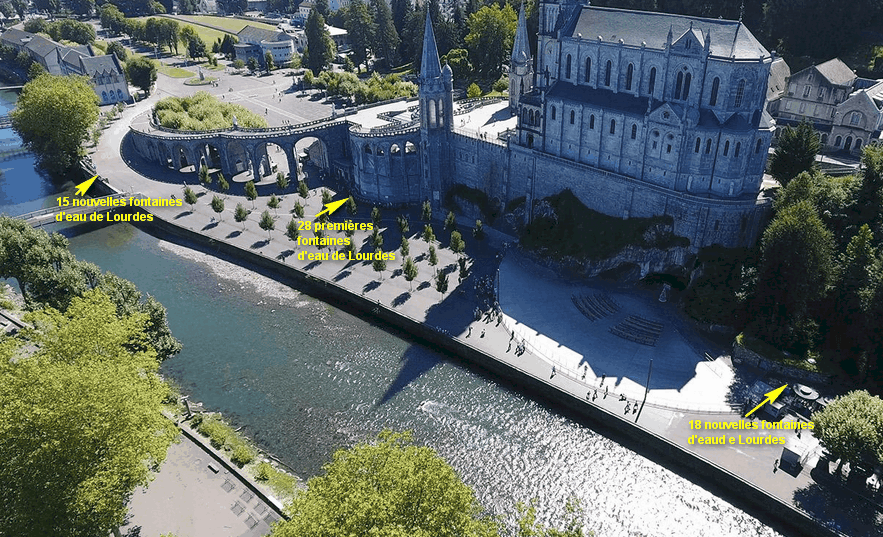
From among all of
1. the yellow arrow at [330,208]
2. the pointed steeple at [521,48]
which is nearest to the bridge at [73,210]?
the yellow arrow at [330,208]

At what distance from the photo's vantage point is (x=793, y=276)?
54219 millimetres

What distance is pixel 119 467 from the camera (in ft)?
115

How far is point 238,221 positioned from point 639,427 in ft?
199

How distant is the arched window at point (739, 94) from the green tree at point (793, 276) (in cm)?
1356

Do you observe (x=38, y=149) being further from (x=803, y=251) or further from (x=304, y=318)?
(x=803, y=251)

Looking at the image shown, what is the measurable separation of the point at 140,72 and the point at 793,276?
142168 mm

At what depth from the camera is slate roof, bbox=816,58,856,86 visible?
84312 mm

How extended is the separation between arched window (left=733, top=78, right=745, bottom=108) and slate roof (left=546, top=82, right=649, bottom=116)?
9.35 meters

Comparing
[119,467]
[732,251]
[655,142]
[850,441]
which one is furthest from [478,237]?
[119,467]

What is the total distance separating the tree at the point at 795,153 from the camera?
65250 millimetres

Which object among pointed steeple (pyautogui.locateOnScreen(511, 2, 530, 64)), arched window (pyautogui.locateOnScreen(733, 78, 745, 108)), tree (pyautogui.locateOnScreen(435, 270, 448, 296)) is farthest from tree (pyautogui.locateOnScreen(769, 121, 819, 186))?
tree (pyautogui.locateOnScreen(435, 270, 448, 296))

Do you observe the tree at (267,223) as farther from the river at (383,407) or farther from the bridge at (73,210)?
the bridge at (73,210)

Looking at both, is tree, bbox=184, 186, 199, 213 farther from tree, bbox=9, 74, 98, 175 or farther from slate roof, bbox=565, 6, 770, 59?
slate roof, bbox=565, 6, 770, 59

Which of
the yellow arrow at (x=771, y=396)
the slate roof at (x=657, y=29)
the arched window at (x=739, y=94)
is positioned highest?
the slate roof at (x=657, y=29)
